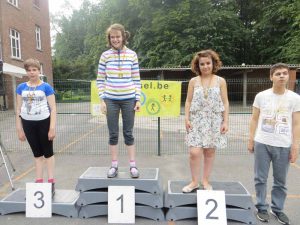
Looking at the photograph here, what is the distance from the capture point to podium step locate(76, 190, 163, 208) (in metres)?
3.98

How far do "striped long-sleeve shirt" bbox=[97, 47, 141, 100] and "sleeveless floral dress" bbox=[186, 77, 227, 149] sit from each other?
2.78 ft

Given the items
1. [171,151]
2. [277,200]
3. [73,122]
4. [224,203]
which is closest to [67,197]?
[224,203]

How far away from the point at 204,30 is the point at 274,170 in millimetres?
22873

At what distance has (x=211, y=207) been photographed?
3.76 meters

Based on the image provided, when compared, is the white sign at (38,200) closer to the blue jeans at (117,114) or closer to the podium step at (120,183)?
the podium step at (120,183)

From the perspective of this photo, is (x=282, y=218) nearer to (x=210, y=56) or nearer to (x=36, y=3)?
(x=210, y=56)

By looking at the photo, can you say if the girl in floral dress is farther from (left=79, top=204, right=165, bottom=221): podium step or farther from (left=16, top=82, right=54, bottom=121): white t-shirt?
(left=16, top=82, right=54, bottom=121): white t-shirt

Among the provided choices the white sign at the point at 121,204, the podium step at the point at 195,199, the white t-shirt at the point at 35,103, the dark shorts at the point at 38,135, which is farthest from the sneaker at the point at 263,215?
the white t-shirt at the point at 35,103

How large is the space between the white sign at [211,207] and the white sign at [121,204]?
0.79 m

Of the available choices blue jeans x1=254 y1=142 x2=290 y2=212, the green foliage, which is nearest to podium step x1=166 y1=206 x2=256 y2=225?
blue jeans x1=254 y1=142 x2=290 y2=212

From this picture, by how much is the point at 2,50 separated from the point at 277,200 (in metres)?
19.1

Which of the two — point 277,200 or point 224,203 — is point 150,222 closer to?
point 224,203

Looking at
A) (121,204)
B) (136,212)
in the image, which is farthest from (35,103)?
(136,212)

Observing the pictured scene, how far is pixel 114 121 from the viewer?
420 cm
